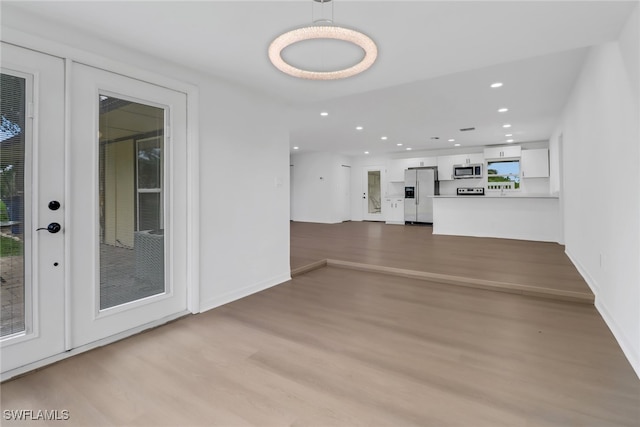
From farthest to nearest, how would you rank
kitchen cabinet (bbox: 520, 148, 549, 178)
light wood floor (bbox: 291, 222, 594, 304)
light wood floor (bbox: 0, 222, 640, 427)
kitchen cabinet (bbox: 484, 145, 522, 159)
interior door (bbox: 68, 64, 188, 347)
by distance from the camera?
kitchen cabinet (bbox: 484, 145, 522, 159), kitchen cabinet (bbox: 520, 148, 549, 178), light wood floor (bbox: 291, 222, 594, 304), interior door (bbox: 68, 64, 188, 347), light wood floor (bbox: 0, 222, 640, 427)

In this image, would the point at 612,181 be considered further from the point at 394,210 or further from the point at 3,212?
the point at 394,210

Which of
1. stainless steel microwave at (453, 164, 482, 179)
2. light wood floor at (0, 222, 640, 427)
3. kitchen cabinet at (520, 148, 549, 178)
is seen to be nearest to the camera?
light wood floor at (0, 222, 640, 427)

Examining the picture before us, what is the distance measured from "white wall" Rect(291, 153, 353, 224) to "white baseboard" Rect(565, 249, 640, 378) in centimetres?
742

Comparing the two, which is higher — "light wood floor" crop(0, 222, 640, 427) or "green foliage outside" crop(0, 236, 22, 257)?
"green foliage outside" crop(0, 236, 22, 257)

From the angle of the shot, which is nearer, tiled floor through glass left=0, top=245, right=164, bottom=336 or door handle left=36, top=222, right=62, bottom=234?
tiled floor through glass left=0, top=245, right=164, bottom=336

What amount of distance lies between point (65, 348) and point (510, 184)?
32.1ft

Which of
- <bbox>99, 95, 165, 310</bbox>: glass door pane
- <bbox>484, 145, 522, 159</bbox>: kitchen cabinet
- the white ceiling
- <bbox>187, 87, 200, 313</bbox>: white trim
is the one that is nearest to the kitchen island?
<bbox>484, 145, 522, 159</bbox>: kitchen cabinet

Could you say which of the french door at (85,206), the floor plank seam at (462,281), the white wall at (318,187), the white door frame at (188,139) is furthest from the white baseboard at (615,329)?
the white wall at (318,187)

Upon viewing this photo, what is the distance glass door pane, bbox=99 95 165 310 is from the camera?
2.39 meters

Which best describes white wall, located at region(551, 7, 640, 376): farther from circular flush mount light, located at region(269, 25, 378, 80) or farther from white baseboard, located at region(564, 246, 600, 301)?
circular flush mount light, located at region(269, 25, 378, 80)

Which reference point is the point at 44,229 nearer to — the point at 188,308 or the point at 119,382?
the point at 119,382

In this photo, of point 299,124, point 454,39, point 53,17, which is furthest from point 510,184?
point 53,17

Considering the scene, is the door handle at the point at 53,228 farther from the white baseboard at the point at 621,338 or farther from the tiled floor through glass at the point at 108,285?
the white baseboard at the point at 621,338

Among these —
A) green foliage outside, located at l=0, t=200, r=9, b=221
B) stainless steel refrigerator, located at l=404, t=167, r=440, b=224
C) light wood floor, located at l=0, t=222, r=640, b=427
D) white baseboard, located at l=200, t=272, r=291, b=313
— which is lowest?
light wood floor, located at l=0, t=222, r=640, b=427
